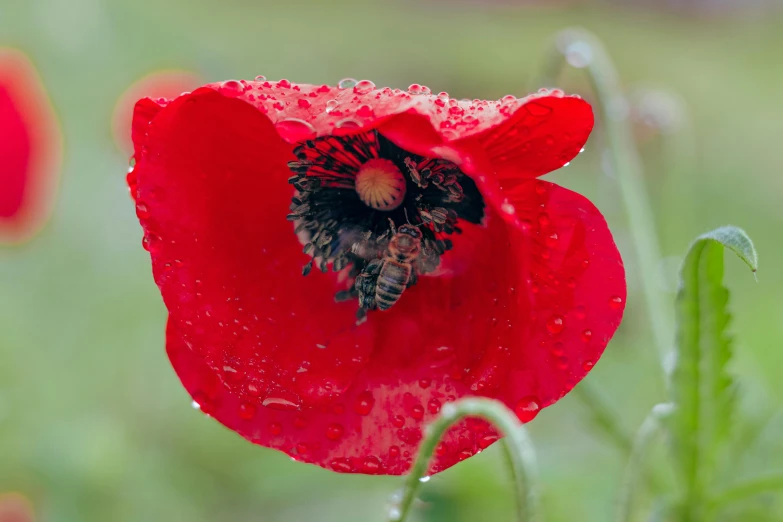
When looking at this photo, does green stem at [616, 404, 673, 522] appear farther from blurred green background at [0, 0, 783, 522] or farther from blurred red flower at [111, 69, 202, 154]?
blurred red flower at [111, 69, 202, 154]

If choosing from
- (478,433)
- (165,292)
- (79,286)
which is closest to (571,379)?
(478,433)

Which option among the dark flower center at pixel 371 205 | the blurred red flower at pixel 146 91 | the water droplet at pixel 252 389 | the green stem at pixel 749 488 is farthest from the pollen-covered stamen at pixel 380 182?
the blurred red flower at pixel 146 91

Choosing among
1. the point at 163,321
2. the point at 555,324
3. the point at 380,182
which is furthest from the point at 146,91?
the point at 555,324

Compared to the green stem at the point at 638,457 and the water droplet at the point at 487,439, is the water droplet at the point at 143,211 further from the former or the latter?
the green stem at the point at 638,457

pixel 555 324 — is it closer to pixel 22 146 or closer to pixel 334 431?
pixel 334 431

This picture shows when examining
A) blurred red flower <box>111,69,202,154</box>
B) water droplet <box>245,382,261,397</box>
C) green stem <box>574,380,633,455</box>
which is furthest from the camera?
blurred red flower <box>111,69,202,154</box>

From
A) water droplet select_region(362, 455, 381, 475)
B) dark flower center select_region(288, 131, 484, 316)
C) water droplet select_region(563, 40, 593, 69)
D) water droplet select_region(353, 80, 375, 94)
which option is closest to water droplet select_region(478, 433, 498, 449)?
water droplet select_region(362, 455, 381, 475)
